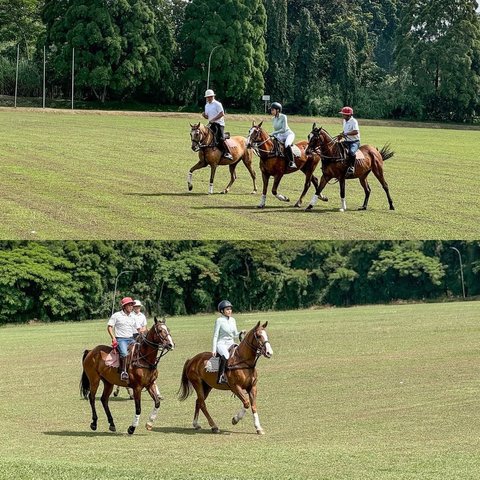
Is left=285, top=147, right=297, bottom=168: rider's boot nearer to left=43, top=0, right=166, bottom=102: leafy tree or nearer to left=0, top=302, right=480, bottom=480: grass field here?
left=0, top=302, right=480, bottom=480: grass field

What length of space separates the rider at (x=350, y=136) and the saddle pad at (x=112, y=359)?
12758 millimetres

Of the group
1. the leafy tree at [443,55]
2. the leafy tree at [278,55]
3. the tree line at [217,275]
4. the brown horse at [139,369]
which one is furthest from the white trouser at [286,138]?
the leafy tree at [278,55]

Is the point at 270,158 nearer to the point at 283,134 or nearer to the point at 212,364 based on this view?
the point at 283,134

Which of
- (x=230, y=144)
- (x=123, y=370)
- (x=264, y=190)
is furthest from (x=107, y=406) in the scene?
(x=230, y=144)

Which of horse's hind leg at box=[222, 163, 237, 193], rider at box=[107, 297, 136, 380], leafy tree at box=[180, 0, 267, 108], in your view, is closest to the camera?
rider at box=[107, 297, 136, 380]

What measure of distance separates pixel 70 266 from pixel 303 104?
5106cm

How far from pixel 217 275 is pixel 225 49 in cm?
3919

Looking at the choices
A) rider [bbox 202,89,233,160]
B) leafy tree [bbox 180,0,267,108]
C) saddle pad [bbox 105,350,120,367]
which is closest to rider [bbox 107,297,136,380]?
saddle pad [bbox 105,350,120,367]

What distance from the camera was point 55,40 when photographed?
94.0m

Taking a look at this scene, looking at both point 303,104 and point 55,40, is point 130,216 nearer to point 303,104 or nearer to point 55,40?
point 55,40

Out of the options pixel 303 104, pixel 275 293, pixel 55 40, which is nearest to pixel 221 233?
pixel 275 293

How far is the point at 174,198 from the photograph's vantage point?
3291 centimetres

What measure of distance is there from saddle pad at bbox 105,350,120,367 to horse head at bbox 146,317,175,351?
0.86 meters

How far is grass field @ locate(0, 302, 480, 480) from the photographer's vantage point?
49.8 feet
